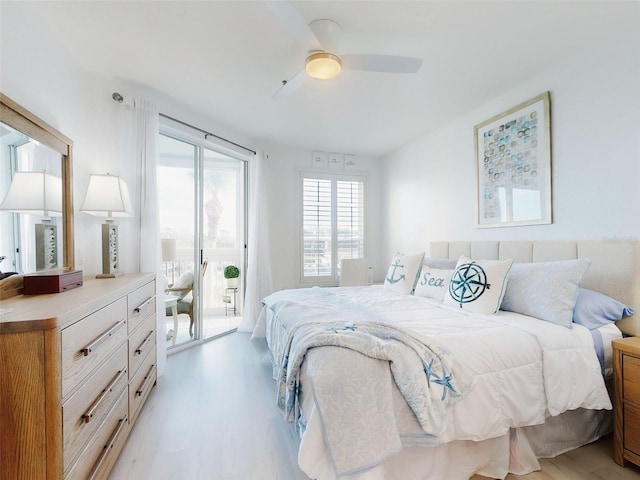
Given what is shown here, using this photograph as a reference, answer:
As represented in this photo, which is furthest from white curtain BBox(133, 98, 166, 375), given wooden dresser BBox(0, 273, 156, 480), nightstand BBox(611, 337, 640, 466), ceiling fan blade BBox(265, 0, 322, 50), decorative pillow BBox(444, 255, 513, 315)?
nightstand BBox(611, 337, 640, 466)

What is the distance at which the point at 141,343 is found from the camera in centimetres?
207

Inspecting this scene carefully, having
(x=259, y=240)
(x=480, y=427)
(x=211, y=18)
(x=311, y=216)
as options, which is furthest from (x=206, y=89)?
(x=480, y=427)

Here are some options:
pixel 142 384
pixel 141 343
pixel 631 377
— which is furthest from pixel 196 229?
pixel 631 377

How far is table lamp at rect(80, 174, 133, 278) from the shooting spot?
2.13 metres

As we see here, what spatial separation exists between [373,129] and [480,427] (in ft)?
10.5

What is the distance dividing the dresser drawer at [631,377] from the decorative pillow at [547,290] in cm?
28

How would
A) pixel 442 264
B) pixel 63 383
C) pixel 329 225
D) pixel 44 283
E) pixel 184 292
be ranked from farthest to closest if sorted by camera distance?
pixel 329 225 → pixel 184 292 → pixel 442 264 → pixel 44 283 → pixel 63 383

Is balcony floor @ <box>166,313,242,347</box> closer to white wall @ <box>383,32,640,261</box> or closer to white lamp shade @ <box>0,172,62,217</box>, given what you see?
white lamp shade @ <box>0,172,62,217</box>

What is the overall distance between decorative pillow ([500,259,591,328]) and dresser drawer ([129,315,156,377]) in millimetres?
2511

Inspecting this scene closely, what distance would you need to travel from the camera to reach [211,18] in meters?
1.80

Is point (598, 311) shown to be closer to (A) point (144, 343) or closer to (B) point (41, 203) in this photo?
(A) point (144, 343)

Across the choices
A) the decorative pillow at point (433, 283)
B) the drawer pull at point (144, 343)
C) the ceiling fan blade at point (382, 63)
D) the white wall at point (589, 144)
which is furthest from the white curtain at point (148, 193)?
the white wall at point (589, 144)

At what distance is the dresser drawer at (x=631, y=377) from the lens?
1.51m

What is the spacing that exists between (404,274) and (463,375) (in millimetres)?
1596
